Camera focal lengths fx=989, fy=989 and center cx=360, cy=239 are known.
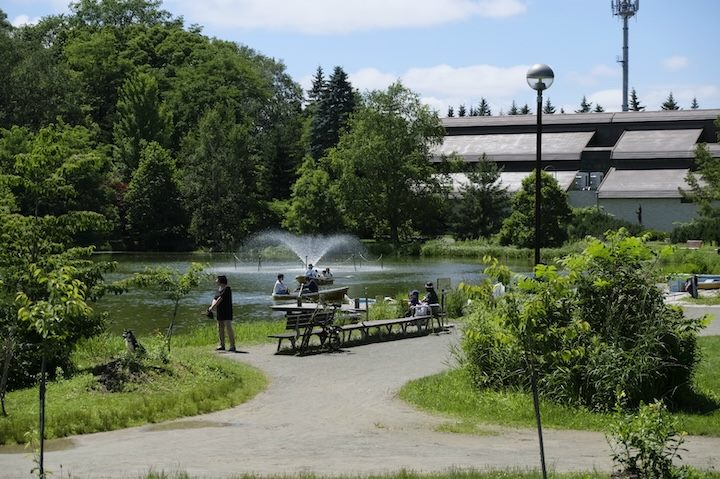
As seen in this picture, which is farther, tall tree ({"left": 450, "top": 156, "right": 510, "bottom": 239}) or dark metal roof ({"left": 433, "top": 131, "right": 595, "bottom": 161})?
dark metal roof ({"left": 433, "top": 131, "right": 595, "bottom": 161})

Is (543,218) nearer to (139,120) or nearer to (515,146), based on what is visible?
(515,146)

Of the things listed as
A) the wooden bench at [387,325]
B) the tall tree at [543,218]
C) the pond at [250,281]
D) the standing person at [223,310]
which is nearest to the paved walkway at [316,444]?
the standing person at [223,310]

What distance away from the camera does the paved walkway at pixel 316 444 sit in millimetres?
11203

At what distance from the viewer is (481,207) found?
75000 millimetres

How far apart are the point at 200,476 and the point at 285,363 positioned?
8.68 metres

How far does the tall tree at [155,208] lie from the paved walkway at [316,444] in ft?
202

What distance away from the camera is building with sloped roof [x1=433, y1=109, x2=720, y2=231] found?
77688mm

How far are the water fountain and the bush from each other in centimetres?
5355

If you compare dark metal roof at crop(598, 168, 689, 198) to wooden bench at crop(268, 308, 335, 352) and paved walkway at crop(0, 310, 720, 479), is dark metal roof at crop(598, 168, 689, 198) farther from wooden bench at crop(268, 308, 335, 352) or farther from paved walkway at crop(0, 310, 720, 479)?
paved walkway at crop(0, 310, 720, 479)

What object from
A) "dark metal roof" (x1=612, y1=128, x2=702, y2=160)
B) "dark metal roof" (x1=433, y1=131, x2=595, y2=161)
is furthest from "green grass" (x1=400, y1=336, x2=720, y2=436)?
"dark metal roof" (x1=612, y1=128, x2=702, y2=160)

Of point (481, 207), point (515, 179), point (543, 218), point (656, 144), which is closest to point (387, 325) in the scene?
point (543, 218)

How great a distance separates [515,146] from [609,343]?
76.9 m

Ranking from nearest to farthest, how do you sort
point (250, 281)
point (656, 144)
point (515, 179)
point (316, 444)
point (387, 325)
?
point (316, 444) → point (387, 325) → point (250, 281) → point (515, 179) → point (656, 144)

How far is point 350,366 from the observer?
18.9m
